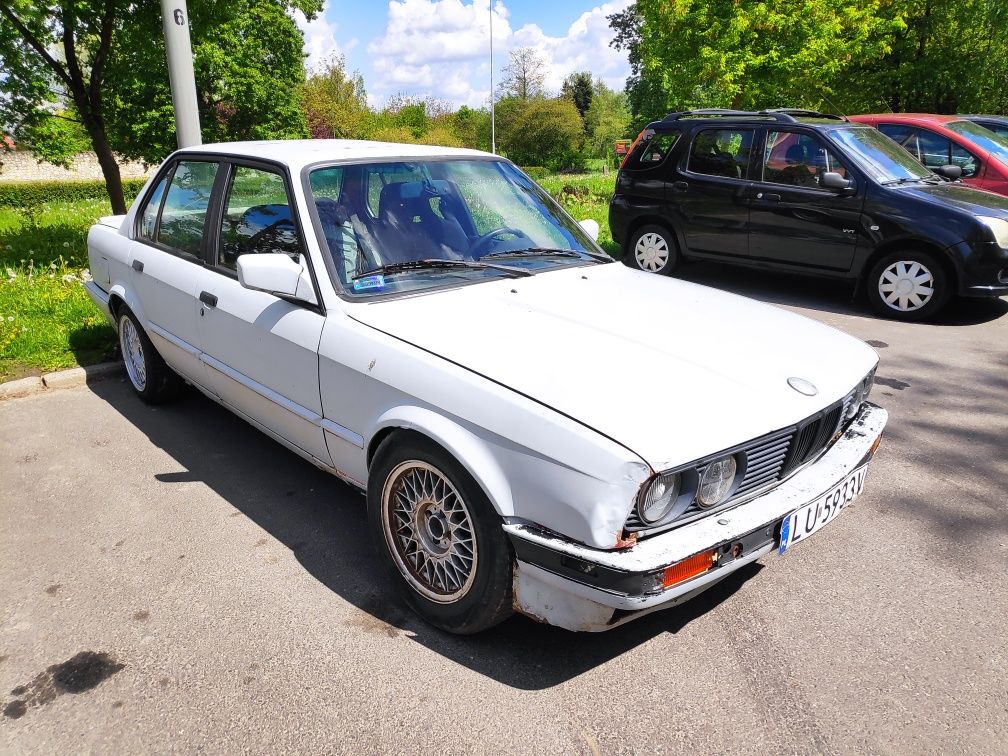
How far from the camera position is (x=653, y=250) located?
8.84m

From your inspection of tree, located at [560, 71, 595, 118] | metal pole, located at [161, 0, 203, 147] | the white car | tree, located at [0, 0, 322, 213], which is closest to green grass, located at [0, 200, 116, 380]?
metal pole, located at [161, 0, 203, 147]

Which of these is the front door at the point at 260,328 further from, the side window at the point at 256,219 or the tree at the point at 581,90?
the tree at the point at 581,90

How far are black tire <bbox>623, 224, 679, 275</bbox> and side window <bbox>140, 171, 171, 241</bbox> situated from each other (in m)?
5.51

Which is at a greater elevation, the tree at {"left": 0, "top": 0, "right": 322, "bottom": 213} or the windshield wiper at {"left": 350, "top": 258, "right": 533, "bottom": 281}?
the tree at {"left": 0, "top": 0, "right": 322, "bottom": 213}

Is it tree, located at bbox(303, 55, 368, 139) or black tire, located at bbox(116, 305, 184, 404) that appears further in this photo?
tree, located at bbox(303, 55, 368, 139)

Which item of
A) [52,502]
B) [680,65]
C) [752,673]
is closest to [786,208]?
[752,673]

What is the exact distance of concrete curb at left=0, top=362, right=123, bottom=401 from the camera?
5332mm

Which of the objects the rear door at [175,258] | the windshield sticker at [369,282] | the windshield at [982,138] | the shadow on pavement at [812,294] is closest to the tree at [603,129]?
the windshield at [982,138]

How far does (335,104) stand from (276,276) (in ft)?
136

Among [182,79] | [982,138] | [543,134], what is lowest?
[982,138]

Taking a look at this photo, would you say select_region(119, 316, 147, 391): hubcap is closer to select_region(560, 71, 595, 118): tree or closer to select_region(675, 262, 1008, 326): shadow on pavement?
select_region(675, 262, 1008, 326): shadow on pavement

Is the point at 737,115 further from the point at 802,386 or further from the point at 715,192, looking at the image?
the point at 802,386

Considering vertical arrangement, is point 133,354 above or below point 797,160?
below

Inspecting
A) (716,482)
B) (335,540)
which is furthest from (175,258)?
(716,482)
